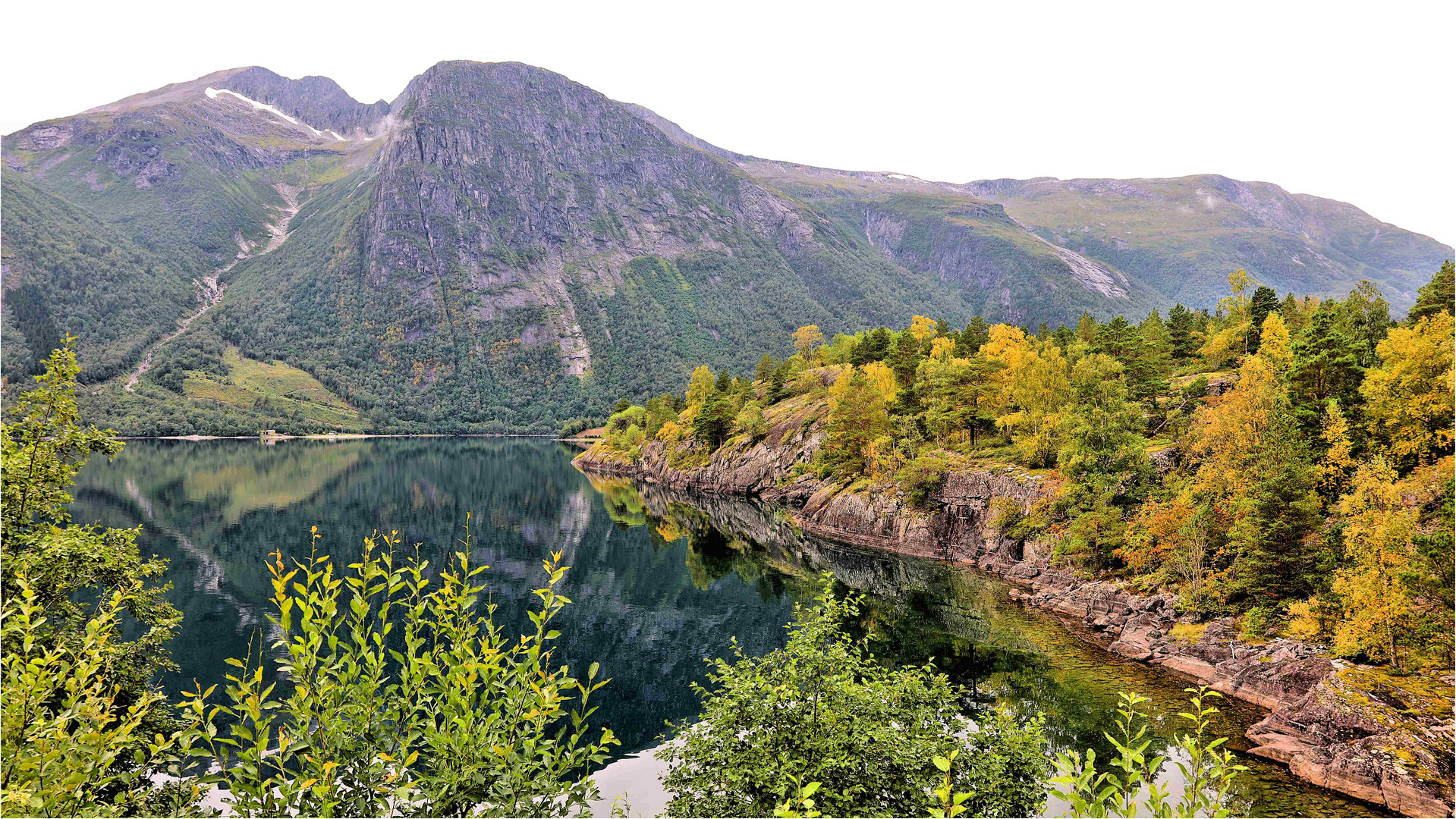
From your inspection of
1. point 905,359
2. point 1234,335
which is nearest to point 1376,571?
point 1234,335

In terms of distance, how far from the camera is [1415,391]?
113ft

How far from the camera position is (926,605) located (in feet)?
157

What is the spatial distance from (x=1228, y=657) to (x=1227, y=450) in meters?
14.2

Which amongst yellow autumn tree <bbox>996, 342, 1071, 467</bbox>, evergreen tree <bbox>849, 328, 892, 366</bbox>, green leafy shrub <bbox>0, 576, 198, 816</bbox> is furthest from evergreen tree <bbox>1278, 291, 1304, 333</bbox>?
green leafy shrub <bbox>0, 576, 198, 816</bbox>

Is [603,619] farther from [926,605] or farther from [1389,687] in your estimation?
[1389,687]

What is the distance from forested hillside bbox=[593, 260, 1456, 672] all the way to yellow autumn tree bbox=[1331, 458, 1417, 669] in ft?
0.30

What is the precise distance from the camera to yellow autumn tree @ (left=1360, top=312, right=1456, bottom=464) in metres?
32.9

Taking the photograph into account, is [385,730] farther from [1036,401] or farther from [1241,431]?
[1036,401]

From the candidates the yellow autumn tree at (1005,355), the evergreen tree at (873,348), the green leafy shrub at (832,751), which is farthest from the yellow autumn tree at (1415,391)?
the evergreen tree at (873,348)

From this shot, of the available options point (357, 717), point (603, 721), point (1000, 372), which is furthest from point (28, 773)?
point (1000, 372)

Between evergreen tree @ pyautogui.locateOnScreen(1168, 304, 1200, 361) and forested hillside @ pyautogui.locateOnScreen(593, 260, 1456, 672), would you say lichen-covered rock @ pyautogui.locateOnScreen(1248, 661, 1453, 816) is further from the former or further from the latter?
evergreen tree @ pyautogui.locateOnScreen(1168, 304, 1200, 361)

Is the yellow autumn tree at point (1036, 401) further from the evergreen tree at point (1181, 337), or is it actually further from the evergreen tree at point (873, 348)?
the evergreen tree at point (873, 348)

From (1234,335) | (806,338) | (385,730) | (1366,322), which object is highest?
(1366,322)

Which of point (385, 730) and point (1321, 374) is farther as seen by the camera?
point (1321, 374)
